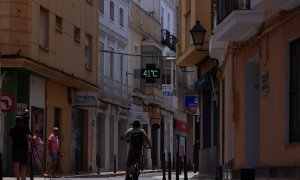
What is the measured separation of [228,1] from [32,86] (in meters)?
16.7

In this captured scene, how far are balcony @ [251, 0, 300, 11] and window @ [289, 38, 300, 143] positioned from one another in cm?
61

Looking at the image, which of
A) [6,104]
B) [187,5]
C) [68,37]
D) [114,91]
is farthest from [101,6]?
[6,104]

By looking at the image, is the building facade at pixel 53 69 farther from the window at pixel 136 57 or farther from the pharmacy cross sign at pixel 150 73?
the window at pixel 136 57

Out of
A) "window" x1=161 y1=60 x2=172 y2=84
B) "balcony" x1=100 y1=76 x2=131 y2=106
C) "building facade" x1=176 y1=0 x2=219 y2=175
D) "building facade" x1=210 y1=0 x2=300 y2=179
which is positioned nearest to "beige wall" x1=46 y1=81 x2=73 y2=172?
"balcony" x1=100 y1=76 x2=131 y2=106

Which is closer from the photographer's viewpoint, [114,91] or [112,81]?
[112,81]

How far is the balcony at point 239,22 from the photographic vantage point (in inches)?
636

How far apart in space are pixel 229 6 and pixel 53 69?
1780 centimetres

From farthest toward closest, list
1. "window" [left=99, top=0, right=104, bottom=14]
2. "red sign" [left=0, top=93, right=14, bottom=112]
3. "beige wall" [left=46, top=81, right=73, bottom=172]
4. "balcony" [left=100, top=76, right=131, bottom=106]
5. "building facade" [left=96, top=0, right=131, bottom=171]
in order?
1. "building facade" [left=96, top=0, right=131, bottom=171]
2. "balcony" [left=100, top=76, right=131, bottom=106]
3. "window" [left=99, top=0, right=104, bottom=14]
4. "beige wall" [left=46, top=81, right=73, bottom=172]
5. "red sign" [left=0, top=93, right=14, bottom=112]

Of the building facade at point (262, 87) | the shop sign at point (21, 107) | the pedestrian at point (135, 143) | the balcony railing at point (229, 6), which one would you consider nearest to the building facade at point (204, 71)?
the shop sign at point (21, 107)

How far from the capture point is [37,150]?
30.8 m

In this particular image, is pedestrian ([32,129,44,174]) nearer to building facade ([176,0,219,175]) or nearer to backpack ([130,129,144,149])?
building facade ([176,0,219,175])

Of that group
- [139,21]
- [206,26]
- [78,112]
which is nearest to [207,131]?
[206,26]

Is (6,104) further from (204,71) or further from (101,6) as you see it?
(101,6)

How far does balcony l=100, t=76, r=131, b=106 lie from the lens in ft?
153
